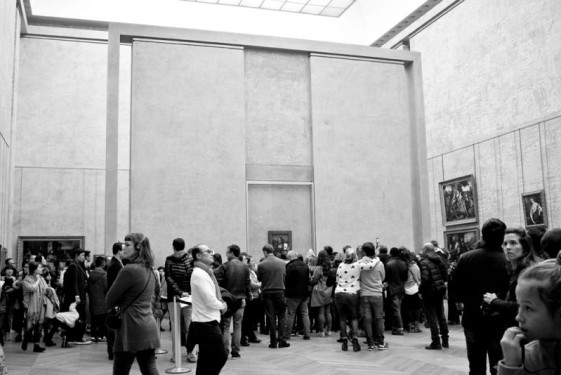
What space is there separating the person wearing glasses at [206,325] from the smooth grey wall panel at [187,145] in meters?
8.87

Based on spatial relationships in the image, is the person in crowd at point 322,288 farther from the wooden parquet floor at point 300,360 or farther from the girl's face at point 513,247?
the girl's face at point 513,247

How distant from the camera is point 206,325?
445 cm

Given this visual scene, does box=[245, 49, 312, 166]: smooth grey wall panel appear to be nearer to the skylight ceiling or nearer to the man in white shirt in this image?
the skylight ceiling

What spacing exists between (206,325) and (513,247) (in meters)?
2.44

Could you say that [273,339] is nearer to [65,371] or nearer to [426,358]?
[426,358]

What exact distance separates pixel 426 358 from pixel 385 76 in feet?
33.9

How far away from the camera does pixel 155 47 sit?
46.2ft

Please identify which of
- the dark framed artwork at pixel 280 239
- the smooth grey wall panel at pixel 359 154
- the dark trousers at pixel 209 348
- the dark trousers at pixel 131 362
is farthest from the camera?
the smooth grey wall panel at pixel 359 154

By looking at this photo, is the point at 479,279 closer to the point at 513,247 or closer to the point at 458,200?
the point at 513,247

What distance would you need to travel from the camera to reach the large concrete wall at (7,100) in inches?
629

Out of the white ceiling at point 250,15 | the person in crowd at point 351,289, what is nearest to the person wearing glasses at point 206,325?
the person in crowd at point 351,289

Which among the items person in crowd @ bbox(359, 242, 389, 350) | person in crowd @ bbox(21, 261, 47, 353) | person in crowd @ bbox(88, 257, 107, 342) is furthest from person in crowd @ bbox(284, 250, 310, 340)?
person in crowd @ bbox(21, 261, 47, 353)

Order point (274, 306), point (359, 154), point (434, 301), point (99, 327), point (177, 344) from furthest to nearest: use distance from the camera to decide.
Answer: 1. point (359, 154)
2. point (99, 327)
3. point (274, 306)
4. point (434, 301)
5. point (177, 344)

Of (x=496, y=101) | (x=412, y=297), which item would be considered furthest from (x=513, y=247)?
(x=496, y=101)
